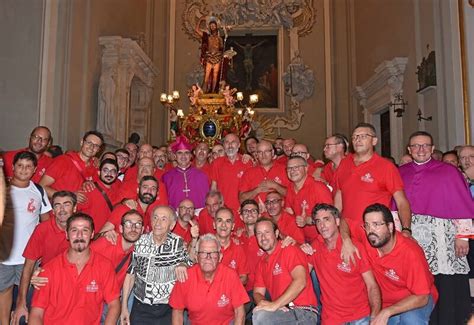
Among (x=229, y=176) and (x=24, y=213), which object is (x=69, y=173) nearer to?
(x=24, y=213)

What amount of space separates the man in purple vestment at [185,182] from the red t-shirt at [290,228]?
1370mm

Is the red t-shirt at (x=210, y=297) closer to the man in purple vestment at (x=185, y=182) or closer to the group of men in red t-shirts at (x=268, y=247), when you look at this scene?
the group of men in red t-shirts at (x=268, y=247)

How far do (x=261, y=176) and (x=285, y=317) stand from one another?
2.23 meters

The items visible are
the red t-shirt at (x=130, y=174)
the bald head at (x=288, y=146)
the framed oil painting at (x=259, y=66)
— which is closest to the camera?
the red t-shirt at (x=130, y=174)

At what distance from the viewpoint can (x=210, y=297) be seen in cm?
380

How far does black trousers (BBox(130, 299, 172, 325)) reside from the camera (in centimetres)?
407

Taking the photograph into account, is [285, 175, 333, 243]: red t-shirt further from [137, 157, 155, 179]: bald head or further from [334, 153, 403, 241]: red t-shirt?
[137, 157, 155, 179]: bald head

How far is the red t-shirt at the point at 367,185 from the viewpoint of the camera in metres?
4.14

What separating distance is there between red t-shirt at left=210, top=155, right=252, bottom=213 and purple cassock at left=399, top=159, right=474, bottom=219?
237 cm

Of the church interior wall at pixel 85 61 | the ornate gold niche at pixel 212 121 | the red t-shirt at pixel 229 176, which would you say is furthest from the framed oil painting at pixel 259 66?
the red t-shirt at pixel 229 176

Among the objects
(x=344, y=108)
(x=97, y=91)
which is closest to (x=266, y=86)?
(x=344, y=108)

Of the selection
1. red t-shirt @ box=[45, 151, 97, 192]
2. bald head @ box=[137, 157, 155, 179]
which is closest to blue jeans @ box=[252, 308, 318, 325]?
bald head @ box=[137, 157, 155, 179]

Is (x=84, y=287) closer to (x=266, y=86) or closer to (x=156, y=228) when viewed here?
(x=156, y=228)

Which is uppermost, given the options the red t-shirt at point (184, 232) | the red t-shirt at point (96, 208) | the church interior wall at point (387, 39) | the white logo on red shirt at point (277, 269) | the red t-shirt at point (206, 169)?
the church interior wall at point (387, 39)
